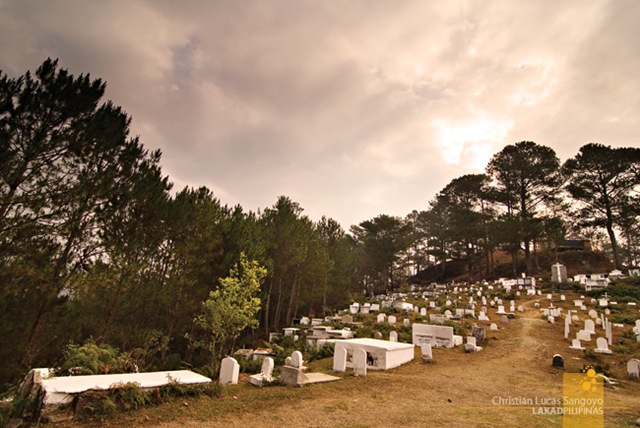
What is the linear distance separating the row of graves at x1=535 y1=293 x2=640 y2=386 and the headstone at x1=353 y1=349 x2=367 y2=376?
6960mm

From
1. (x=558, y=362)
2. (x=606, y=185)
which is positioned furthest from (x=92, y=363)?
(x=606, y=185)

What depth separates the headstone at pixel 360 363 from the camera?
979 cm

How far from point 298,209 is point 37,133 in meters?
17.7

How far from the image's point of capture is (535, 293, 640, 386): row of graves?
11383 millimetres

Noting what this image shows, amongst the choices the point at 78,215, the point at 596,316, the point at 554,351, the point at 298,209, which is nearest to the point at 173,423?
the point at 78,215

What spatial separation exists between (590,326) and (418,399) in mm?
14284

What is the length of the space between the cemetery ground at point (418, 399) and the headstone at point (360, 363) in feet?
0.91

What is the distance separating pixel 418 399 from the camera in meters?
7.50

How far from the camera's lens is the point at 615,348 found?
13344 mm

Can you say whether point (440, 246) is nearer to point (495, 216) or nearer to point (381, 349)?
point (495, 216)

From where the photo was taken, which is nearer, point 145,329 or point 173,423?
point 173,423

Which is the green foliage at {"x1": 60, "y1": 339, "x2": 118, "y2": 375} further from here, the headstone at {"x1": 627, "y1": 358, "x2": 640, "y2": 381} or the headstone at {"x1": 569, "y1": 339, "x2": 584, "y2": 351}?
the headstone at {"x1": 569, "y1": 339, "x2": 584, "y2": 351}

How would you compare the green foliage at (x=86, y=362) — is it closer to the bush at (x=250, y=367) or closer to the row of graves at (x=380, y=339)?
the row of graves at (x=380, y=339)

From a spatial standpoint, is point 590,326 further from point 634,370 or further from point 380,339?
point 380,339
